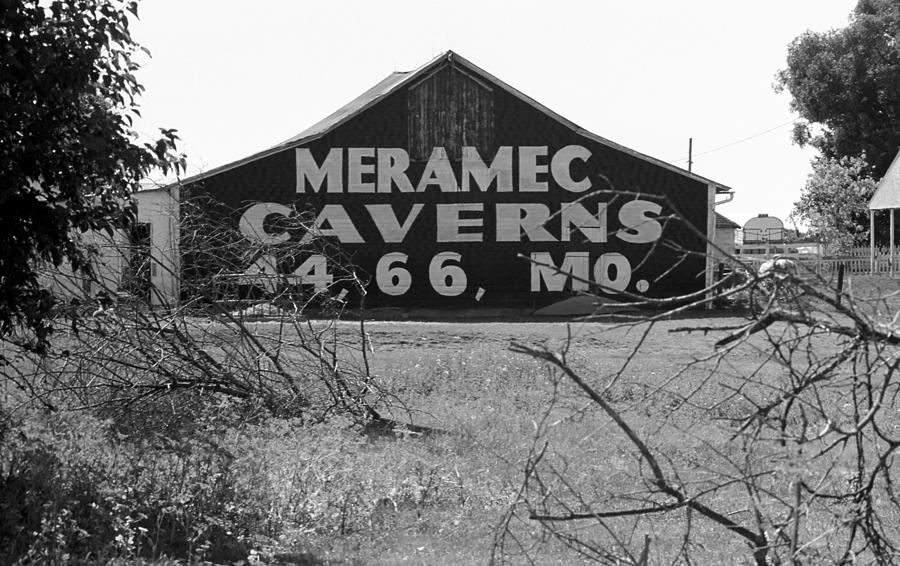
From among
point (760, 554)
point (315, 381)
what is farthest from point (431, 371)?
point (760, 554)

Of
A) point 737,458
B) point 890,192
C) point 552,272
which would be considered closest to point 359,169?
point 552,272

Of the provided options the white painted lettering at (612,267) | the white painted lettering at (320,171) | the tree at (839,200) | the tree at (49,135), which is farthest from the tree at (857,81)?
the tree at (49,135)

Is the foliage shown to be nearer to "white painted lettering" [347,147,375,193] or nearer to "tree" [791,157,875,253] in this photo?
"white painted lettering" [347,147,375,193]

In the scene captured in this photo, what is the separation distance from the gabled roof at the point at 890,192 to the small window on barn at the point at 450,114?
20.3 metres

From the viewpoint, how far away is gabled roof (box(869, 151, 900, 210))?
142 ft

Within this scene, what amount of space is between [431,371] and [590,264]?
51.4 ft

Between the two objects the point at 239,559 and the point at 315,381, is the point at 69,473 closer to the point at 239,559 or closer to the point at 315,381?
the point at 239,559

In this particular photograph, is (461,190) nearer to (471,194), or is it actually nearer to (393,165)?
(471,194)

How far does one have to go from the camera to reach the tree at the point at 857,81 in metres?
55.9

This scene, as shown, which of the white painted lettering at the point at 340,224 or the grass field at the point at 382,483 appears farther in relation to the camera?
the white painted lettering at the point at 340,224

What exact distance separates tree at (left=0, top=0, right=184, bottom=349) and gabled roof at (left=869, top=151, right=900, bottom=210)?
131 feet

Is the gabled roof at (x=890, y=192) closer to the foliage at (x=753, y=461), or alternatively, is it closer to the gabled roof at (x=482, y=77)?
the gabled roof at (x=482, y=77)

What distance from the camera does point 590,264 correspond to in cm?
3144

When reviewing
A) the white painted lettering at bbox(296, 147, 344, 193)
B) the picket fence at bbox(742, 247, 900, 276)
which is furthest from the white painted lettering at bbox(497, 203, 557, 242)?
the picket fence at bbox(742, 247, 900, 276)
